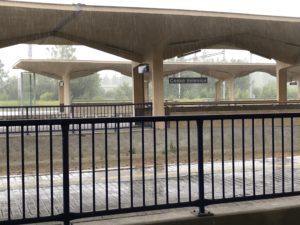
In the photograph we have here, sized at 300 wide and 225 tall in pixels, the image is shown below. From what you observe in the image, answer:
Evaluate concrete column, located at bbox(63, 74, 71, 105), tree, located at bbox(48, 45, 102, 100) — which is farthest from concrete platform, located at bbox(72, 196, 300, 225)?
tree, located at bbox(48, 45, 102, 100)

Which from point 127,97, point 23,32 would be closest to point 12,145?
point 23,32

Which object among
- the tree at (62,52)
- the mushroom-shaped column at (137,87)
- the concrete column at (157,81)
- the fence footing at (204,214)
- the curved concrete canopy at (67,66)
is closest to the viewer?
the fence footing at (204,214)

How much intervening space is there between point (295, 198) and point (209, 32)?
17.4 meters

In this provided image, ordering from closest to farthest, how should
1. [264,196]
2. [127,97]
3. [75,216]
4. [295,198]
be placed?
[75,216]
[264,196]
[295,198]
[127,97]

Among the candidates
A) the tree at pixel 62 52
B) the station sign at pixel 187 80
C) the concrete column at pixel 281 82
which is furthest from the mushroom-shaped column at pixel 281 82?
the tree at pixel 62 52

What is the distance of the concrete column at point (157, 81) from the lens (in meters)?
22.9

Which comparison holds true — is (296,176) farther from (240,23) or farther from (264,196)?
(240,23)

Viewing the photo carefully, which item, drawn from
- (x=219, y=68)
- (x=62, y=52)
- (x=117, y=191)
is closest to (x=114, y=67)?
(x=219, y=68)

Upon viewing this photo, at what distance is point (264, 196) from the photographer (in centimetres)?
489

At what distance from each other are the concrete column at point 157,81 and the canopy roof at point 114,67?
535 inches

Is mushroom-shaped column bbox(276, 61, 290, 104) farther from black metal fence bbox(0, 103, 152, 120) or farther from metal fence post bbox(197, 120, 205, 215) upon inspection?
metal fence post bbox(197, 120, 205, 215)

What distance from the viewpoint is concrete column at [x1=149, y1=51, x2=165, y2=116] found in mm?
22922

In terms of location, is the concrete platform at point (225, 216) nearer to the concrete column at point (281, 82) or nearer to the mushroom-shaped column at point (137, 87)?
the mushroom-shaped column at point (137, 87)

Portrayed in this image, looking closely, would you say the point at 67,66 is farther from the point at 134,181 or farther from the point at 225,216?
the point at 225,216
